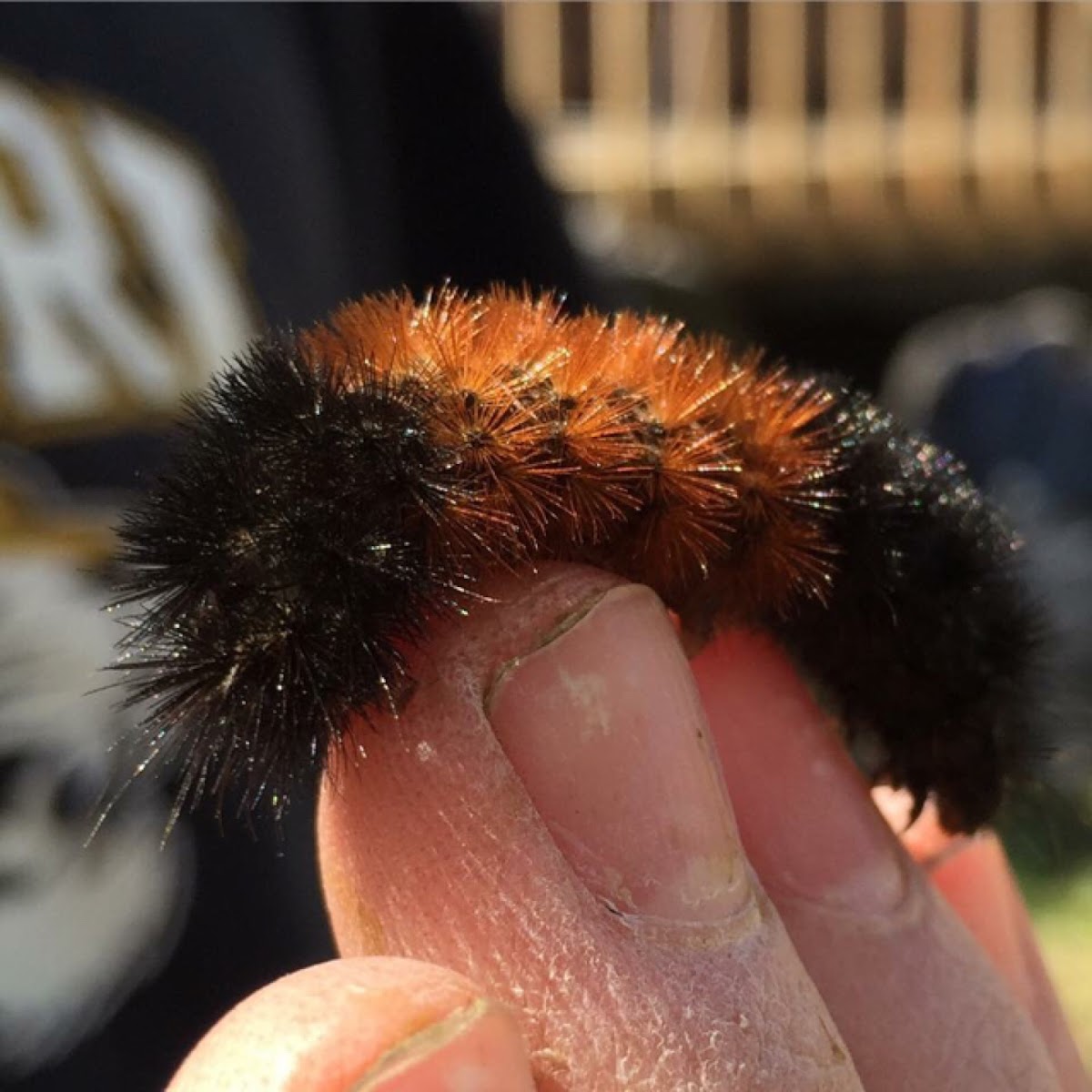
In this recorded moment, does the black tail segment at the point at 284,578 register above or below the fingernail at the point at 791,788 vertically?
above

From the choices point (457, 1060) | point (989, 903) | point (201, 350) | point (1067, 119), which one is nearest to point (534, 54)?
point (1067, 119)

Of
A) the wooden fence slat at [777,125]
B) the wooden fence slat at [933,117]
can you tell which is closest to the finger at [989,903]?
the wooden fence slat at [777,125]

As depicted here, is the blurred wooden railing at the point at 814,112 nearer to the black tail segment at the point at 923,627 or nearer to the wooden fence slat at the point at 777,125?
the wooden fence slat at the point at 777,125

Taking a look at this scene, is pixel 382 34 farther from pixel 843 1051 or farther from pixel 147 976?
pixel 843 1051

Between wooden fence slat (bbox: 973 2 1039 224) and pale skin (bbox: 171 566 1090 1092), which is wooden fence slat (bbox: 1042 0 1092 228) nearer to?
wooden fence slat (bbox: 973 2 1039 224)

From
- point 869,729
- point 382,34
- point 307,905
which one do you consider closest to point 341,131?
point 382,34

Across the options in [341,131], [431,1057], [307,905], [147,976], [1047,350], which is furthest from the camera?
[1047,350]
